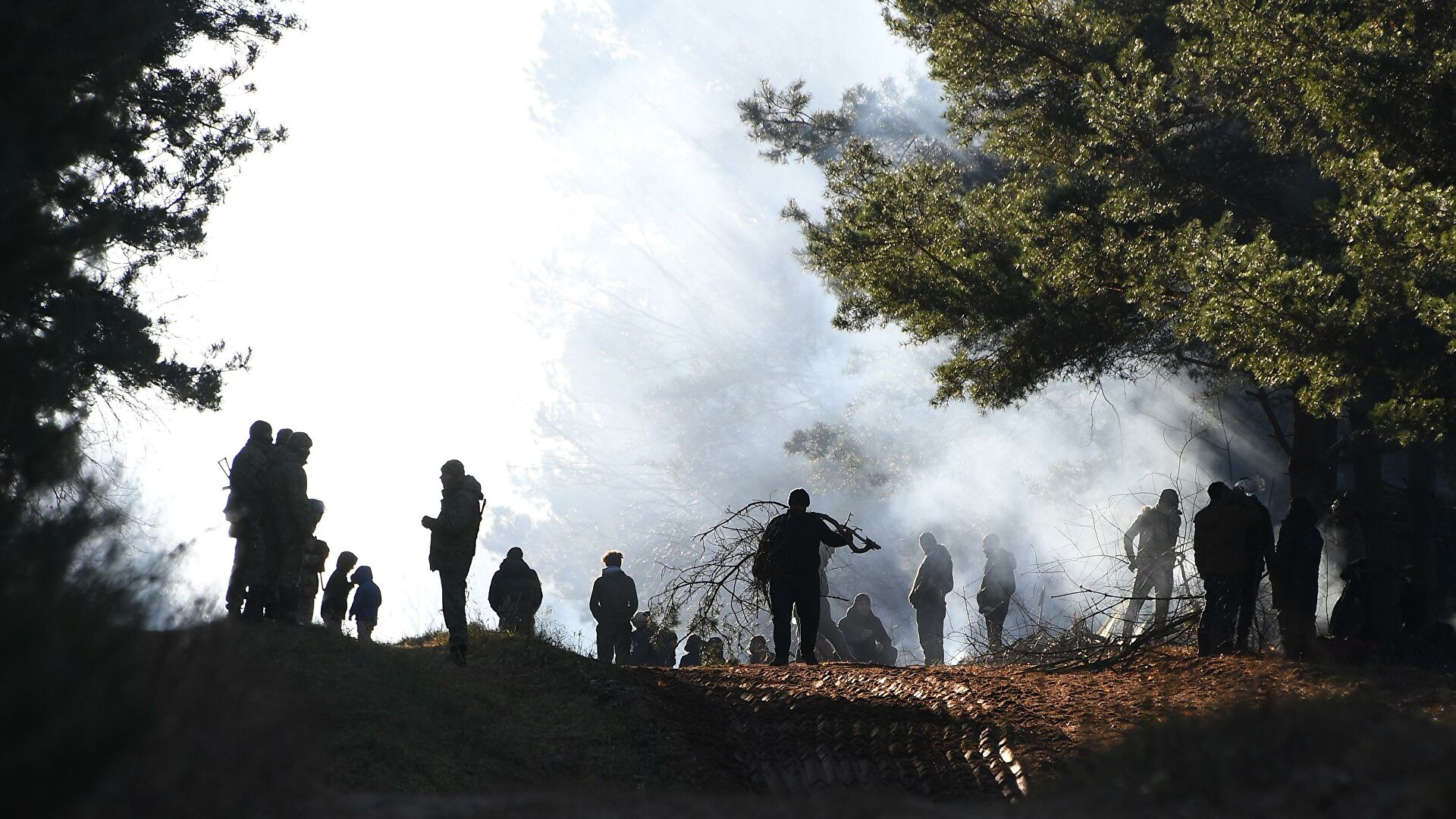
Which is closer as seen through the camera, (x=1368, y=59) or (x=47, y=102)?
(x=47, y=102)

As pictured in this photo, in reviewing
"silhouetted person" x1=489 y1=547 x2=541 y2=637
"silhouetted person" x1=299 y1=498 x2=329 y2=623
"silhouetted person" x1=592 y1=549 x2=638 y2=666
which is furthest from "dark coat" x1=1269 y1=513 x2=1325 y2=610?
"silhouetted person" x1=299 y1=498 x2=329 y2=623

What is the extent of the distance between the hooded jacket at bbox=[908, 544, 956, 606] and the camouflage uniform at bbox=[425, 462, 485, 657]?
795cm

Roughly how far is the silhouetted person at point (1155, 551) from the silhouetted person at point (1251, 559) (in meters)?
2.06

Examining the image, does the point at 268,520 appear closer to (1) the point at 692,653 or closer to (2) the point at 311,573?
(2) the point at 311,573

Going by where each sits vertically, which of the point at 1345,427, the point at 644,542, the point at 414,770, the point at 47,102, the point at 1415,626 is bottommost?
the point at 414,770

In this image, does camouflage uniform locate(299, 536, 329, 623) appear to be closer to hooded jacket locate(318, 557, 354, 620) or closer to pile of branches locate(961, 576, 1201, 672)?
hooded jacket locate(318, 557, 354, 620)

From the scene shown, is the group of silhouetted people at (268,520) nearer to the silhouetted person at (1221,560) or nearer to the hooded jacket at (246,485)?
the hooded jacket at (246,485)

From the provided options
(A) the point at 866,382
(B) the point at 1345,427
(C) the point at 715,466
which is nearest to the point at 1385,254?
(B) the point at 1345,427

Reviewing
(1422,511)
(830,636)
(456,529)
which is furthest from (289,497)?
(1422,511)

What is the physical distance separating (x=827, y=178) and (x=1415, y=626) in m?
8.10

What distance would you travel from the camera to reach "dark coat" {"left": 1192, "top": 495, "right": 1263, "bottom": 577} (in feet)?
35.9

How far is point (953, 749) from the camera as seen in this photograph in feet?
27.8

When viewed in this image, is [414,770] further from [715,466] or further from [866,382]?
[715,466]

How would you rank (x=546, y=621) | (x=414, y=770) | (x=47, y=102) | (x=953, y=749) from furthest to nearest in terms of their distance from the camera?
(x=546, y=621), (x=953, y=749), (x=414, y=770), (x=47, y=102)
